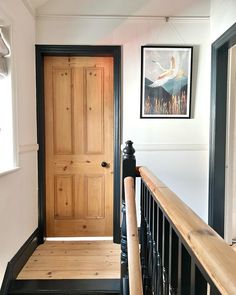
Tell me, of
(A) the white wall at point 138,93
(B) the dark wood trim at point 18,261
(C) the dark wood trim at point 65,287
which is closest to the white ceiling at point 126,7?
(A) the white wall at point 138,93

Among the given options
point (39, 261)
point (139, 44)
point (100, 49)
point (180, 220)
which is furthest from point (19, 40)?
point (180, 220)

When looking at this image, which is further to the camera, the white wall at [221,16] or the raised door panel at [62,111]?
the raised door panel at [62,111]

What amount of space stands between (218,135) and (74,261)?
6.54ft

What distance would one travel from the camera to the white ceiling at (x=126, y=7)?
2957mm

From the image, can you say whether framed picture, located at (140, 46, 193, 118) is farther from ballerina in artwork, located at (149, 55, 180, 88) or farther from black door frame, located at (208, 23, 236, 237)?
black door frame, located at (208, 23, 236, 237)

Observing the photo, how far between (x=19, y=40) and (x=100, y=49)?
35.1 inches

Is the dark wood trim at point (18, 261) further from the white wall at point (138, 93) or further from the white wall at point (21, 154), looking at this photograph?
the white wall at point (138, 93)

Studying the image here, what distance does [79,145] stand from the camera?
318cm

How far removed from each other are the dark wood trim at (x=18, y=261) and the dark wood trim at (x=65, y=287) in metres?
0.08

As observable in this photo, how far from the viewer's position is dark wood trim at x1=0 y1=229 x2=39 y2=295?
2188mm

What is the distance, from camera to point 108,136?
3172mm

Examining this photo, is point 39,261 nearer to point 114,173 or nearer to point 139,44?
point 114,173

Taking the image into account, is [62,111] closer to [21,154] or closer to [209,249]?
[21,154]

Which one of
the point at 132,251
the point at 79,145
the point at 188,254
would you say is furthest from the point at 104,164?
the point at 188,254
